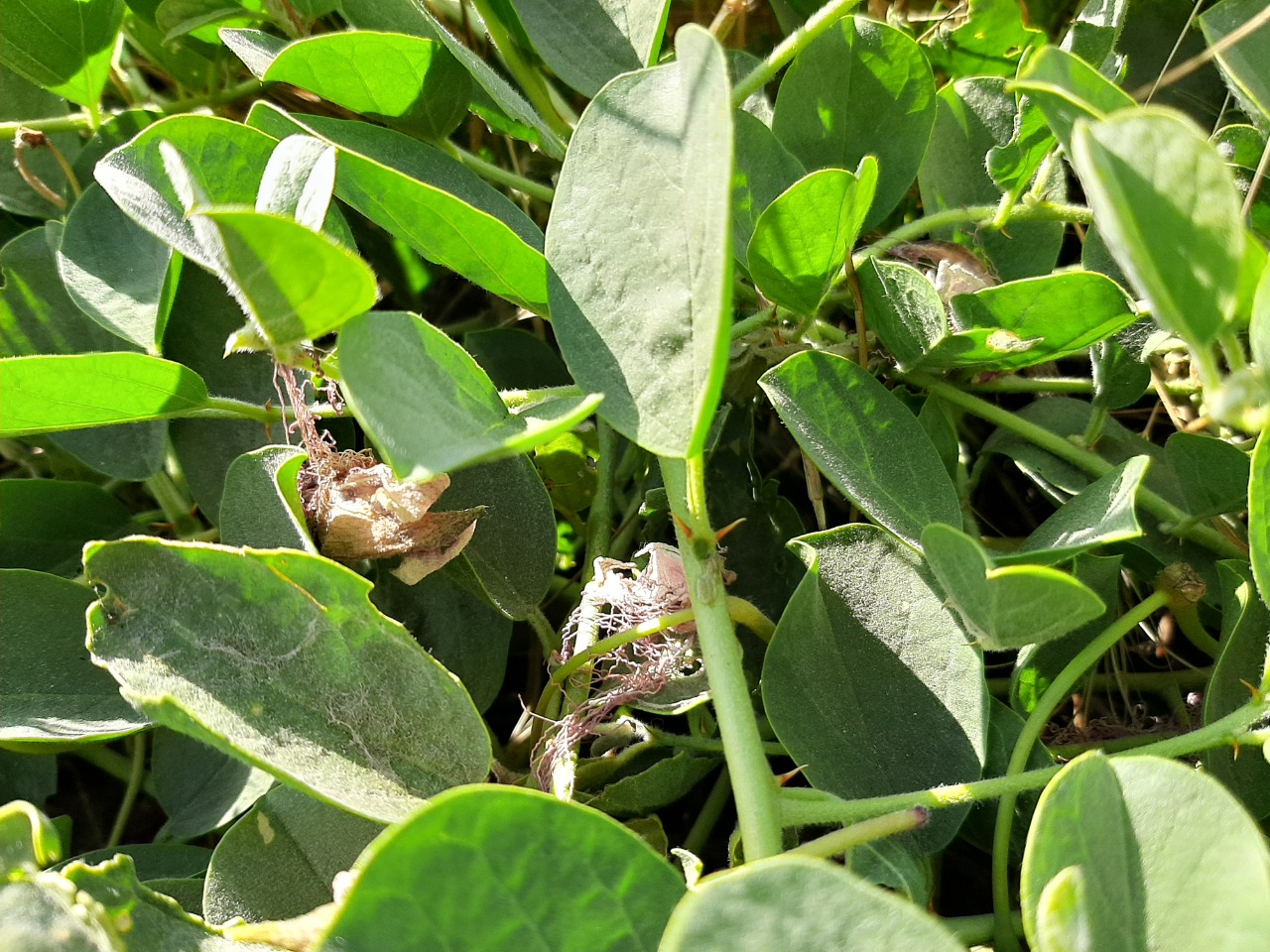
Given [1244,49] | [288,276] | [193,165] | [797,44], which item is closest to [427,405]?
[288,276]

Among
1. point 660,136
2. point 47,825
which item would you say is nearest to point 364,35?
point 660,136

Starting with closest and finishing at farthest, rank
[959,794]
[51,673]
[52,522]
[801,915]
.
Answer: [801,915] < [959,794] < [51,673] < [52,522]

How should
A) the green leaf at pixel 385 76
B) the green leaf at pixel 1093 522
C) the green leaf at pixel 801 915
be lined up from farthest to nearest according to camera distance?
the green leaf at pixel 385 76 → the green leaf at pixel 1093 522 → the green leaf at pixel 801 915

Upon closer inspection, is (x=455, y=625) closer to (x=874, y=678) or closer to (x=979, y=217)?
(x=874, y=678)

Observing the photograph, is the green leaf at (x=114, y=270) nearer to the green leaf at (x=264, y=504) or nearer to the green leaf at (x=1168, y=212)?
the green leaf at (x=264, y=504)

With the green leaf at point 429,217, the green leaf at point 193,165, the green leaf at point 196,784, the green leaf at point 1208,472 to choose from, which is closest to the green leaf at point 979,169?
the green leaf at point 1208,472
